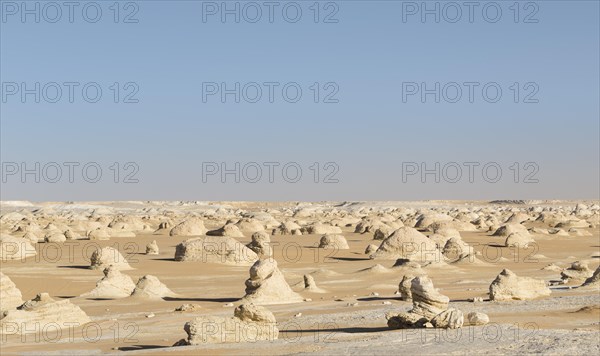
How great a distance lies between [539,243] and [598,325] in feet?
71.9

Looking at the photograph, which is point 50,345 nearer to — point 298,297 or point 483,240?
point 298,297

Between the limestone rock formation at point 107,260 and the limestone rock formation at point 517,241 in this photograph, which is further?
the limestone rock formation at point 517,241

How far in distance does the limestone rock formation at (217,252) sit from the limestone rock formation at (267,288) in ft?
24.1

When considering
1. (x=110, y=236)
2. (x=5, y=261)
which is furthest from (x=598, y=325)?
(x=110, y=236)

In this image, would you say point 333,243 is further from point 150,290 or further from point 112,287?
point 150,290

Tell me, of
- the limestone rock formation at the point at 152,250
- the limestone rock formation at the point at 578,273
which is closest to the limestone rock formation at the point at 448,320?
the limestone rock formation at the point at 578,273

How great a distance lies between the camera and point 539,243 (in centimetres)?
3064

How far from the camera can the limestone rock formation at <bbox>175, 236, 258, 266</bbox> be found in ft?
70.4

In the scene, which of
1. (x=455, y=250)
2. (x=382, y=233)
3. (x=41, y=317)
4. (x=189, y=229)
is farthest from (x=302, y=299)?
(x=189, y=229)

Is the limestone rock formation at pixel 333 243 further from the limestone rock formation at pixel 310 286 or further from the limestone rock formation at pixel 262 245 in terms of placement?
the limestone rock formation at pixel 310 286

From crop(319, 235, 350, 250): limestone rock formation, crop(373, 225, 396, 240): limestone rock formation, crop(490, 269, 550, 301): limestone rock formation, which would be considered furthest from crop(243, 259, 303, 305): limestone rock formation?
crop(373, 225, 396, 240): limestone rock formation

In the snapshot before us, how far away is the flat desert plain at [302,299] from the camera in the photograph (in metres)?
8.91

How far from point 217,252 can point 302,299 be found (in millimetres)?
7769

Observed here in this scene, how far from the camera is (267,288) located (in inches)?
541
